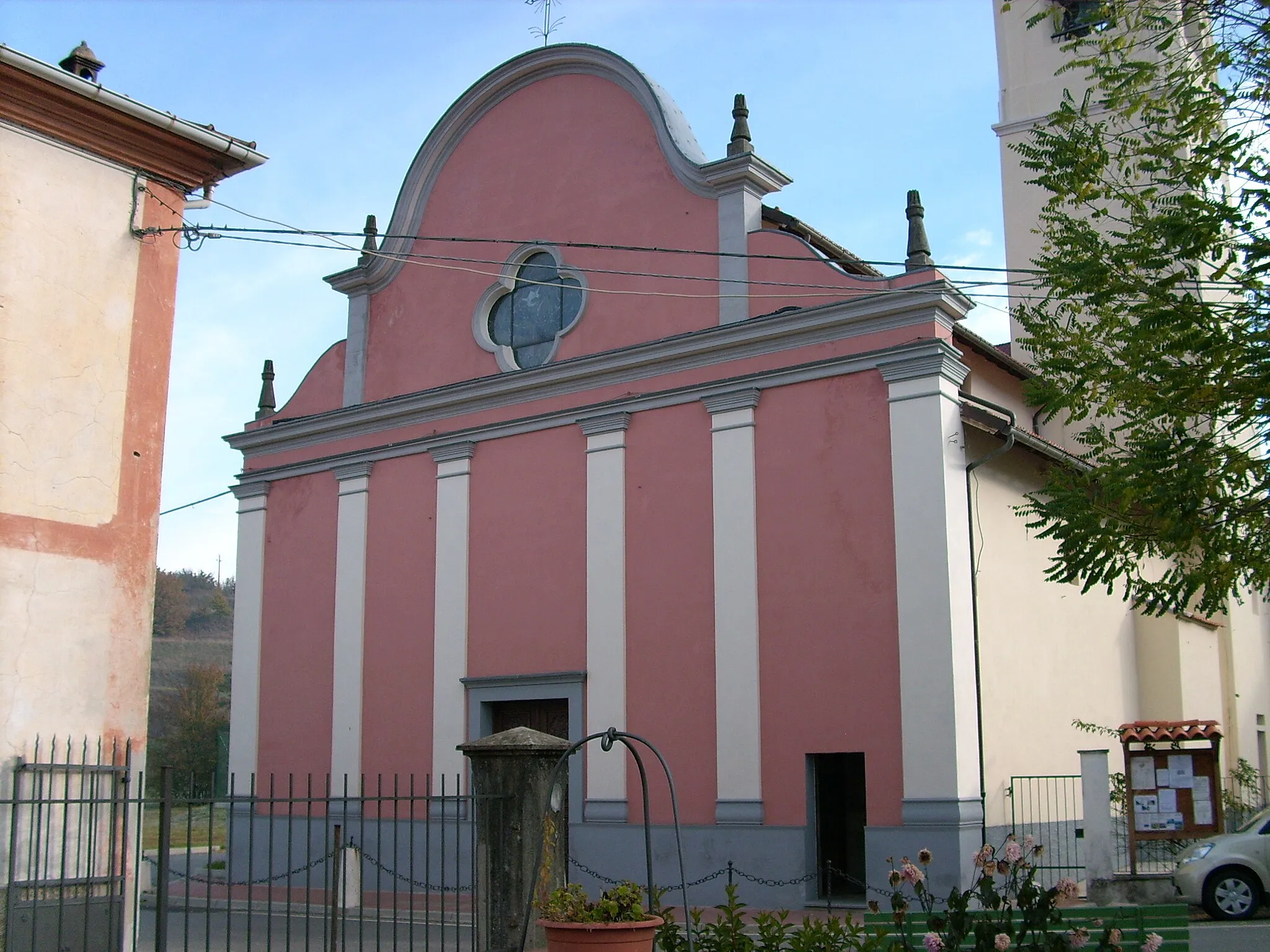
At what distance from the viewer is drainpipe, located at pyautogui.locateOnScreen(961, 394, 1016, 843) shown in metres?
14.5

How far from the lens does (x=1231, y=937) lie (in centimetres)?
1243

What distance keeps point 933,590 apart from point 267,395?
12.1 metres

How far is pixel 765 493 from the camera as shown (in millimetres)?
15898

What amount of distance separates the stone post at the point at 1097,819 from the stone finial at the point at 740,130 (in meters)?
8.32

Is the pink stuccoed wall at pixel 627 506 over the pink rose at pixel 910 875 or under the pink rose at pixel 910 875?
over

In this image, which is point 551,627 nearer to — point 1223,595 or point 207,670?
point 1223,595

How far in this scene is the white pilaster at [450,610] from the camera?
59.1 feet

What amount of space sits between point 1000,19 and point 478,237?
1363 cm

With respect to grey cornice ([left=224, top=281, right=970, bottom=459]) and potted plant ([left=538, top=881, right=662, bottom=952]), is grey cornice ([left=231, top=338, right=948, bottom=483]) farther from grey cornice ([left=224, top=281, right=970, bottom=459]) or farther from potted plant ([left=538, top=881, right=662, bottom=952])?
potted plant ([left=538, top=881, right=662, bottom=952])

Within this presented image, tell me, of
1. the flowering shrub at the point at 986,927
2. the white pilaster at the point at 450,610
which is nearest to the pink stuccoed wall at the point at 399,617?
the white pilaster at the point at 450,610

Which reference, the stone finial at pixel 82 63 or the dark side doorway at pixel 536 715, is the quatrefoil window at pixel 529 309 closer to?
the dark side doorway at pixel 536 715

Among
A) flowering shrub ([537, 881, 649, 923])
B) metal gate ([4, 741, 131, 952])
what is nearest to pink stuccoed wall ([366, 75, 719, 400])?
flowering shrub ([537, 881, 649, 923])

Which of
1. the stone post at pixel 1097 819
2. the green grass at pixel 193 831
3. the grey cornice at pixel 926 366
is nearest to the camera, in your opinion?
the stone post at pixel 1097 819

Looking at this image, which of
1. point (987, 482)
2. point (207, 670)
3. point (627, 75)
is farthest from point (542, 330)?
point (207, 670)
